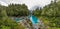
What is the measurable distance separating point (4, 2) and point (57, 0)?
440 cm

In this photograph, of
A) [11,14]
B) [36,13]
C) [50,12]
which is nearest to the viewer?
[11,14]

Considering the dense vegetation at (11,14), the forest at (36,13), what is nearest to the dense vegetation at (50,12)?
the forest at (36,13)

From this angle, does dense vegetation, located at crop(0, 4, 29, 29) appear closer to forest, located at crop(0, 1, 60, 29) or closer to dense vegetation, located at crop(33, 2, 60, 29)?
forest, located at crop(0, 1, 60, 29)

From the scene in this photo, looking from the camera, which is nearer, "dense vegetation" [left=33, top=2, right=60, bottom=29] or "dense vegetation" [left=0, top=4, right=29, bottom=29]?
"dense vegetation" [left=0, top=4, right=29, bottom=29]

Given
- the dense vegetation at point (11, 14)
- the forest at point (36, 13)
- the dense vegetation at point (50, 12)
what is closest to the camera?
the dense vegetation at point (11, 14)

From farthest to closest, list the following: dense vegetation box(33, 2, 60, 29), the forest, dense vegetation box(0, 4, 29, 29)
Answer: dense vegetation box(33, 2, 60, 29) < the forest < dense vegetation box(0, 4, 29, 29)

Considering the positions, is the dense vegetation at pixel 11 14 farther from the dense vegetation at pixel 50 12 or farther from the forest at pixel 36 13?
the dense vegetation at pixel 50 12

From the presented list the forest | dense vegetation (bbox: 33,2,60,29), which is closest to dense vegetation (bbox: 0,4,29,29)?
the forest

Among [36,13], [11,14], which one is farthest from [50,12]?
[11,14]

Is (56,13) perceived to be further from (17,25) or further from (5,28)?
(5,28)

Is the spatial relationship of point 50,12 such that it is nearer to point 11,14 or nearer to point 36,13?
point 36,13

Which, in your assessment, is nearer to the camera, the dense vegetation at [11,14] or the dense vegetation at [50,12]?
the dense vegetation at [11,14]

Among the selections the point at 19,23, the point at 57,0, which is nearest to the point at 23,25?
the point at 19,23

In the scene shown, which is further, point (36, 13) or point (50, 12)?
point (36, 13)
